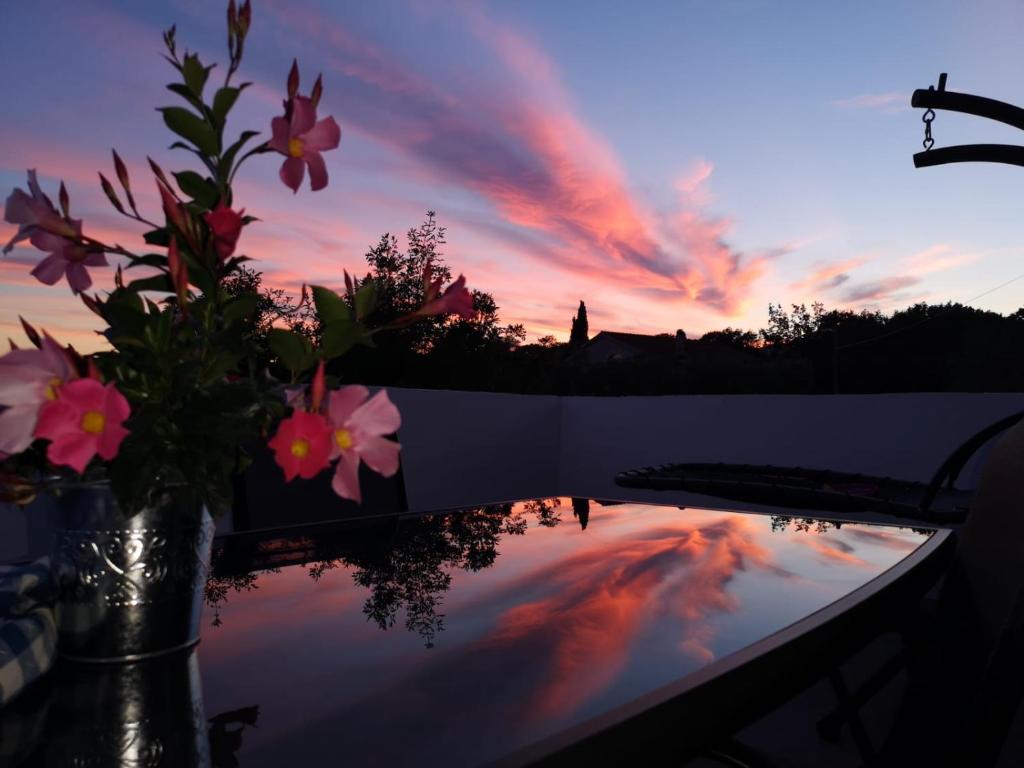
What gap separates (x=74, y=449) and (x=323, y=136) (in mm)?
403

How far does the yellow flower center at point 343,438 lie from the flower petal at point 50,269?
0.37 m

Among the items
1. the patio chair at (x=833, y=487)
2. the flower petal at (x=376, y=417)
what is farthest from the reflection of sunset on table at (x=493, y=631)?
the patio chair at (x=833, y=487)

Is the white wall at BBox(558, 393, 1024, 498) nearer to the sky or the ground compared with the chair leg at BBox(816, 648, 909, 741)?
nearer to the sky

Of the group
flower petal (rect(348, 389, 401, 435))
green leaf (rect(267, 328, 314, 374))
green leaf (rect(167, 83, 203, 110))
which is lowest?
flower petal (rect(348, 389, 401, 435))

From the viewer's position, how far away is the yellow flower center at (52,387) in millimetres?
623

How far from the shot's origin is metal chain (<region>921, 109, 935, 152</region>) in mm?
4578

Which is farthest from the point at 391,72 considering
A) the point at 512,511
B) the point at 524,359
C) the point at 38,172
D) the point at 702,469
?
the point at 524,359

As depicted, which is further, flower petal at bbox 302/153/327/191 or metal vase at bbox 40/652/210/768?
flower petal at bbox 302/153/327/191

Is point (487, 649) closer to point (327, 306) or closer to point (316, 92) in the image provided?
point (327, 306)

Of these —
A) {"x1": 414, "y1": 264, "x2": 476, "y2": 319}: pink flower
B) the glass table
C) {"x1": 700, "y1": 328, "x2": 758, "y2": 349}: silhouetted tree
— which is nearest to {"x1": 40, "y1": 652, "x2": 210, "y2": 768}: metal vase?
the glass table

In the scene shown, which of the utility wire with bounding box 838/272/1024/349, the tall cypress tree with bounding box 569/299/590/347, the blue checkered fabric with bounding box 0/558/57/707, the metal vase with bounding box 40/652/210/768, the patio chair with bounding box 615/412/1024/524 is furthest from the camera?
the tall cypress tree with bounding box 569/299/590/347

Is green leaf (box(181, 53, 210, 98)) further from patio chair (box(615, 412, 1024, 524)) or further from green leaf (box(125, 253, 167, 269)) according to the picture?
patio chair (box(615, 412, 1024, 524))

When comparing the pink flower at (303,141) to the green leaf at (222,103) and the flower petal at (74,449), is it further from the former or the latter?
the flower petal at (74,449)

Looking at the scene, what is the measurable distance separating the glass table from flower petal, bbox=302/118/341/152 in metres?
0.55
